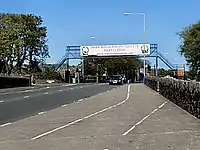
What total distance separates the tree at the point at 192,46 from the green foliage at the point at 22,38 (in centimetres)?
2870

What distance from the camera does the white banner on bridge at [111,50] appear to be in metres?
85.6

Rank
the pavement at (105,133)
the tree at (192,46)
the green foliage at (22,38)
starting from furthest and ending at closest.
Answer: the green foliage at (22,38) → the tree at (192,46) → the pavement at (105,133)

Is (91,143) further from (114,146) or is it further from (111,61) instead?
(111,61)

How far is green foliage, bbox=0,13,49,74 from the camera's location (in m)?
81.1

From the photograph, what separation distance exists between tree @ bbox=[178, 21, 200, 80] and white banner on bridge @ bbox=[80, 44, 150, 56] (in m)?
26.6

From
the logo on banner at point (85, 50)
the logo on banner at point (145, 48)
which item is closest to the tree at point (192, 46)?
the logo on banner at point (145, 48)

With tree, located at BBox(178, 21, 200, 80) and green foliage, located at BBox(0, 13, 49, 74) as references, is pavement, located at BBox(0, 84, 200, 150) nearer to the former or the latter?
tree, located at BBox(178, 21, 200, 80)

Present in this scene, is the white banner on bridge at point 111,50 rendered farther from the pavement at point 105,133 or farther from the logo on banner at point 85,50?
the pavement at point 105,133

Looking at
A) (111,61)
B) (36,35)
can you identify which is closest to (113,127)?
(36,35)

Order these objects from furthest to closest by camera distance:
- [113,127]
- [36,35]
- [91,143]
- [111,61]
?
[111,61]
[36,35]
[113,127]
[91,143]

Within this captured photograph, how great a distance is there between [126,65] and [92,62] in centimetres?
923

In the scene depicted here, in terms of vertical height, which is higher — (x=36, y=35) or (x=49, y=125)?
(x=36, y=35)

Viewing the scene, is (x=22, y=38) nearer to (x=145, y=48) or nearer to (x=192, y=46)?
(x=145, y=48)

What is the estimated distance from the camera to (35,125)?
17922mm
